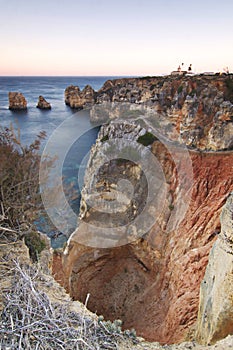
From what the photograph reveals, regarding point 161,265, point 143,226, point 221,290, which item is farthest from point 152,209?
point 221,290

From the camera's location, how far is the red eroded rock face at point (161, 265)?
13.2 m

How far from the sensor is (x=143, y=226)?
60.7ft

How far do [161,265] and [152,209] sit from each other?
359cm

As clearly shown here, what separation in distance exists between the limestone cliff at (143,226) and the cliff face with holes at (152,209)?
6cm

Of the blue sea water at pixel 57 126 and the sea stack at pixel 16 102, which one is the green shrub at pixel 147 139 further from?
the sea stack at pixel 16 102

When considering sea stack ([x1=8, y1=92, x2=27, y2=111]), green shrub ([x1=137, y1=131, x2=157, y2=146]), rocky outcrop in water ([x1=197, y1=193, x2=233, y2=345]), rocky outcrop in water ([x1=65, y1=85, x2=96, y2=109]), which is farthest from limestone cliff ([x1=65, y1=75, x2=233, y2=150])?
rocky outcrop in water ([x1=65, y1=85, x2=96, y2=109])

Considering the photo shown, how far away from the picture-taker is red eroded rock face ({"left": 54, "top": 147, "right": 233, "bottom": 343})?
13.2 metres

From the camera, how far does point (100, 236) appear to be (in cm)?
1898

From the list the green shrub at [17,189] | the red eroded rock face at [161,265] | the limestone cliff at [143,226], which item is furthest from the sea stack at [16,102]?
the green shrub at [17,189]

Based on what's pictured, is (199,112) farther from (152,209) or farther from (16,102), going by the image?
(16,102)

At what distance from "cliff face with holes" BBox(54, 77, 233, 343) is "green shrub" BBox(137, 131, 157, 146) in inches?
2.9

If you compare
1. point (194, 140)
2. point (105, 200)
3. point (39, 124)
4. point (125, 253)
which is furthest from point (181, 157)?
point (39, 124)

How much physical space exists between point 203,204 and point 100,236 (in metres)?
7.37

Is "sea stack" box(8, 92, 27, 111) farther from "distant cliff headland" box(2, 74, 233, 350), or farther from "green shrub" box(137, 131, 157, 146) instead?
"green shrub" box(137, 131, 157, 146)
